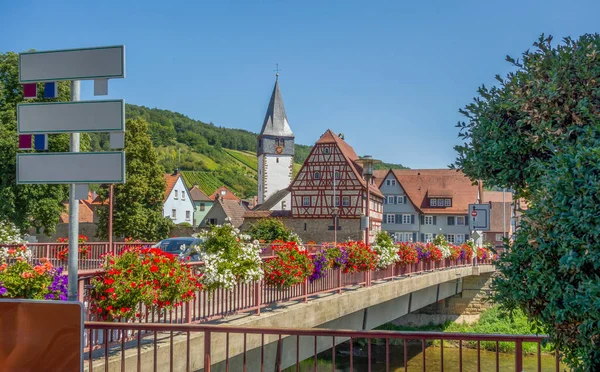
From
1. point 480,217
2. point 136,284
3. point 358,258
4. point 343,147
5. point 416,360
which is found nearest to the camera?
point 136,284

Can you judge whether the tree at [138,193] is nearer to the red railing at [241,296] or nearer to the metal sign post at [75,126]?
the red railing at [241,296]

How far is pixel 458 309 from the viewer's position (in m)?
38.6

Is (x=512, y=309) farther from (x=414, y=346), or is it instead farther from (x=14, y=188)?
(x=14, y=188)

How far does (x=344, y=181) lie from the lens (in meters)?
62.4

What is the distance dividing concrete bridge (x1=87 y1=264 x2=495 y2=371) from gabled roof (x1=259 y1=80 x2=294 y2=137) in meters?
60.1

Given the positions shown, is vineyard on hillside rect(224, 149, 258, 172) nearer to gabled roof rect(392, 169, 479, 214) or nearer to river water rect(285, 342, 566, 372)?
gabled roof rect(392, 169, 479, 214)

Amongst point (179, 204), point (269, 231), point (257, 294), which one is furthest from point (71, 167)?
point (179, 204)

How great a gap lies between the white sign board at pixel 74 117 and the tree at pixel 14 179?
28.1 metres

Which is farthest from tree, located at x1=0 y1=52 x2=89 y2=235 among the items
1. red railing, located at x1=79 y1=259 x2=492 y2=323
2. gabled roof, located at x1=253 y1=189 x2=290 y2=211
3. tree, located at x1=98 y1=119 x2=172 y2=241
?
gabled roof, located at x1=253 y1=189 x2=290 y2=211

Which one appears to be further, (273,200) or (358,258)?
(273,200)

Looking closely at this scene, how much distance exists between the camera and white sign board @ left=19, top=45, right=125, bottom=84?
636cm

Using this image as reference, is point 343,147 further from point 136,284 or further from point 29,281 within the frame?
point 29,281

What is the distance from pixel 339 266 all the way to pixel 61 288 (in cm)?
992

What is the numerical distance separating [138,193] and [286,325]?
35751 millimetres
